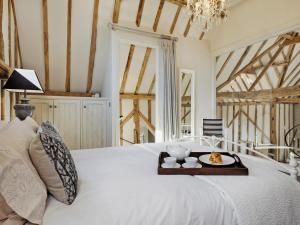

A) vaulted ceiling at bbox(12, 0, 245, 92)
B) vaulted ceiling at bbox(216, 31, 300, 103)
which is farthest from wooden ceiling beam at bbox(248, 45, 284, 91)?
vaulted ceiling at bbox(12, 0, 245, 92)

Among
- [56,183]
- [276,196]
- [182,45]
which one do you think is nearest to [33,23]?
[182,45]

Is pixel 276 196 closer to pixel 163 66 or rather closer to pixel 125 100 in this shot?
pixel 163 66

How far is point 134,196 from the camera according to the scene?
3.44 feet

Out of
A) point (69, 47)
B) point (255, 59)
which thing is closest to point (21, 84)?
point (69, 47)

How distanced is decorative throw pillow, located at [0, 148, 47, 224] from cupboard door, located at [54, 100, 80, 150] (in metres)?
2.86

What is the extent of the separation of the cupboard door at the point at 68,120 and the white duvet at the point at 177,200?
245 centimetres

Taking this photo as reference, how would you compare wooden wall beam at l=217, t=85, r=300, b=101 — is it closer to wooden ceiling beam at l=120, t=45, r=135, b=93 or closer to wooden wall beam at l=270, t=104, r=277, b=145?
wooden wall beam at l=270, t=104, r=277, b=145

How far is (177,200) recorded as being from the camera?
104 centimetres

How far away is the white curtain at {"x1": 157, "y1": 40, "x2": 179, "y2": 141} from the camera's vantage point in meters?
4.14

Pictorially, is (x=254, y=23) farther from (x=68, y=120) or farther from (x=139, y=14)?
(x=68, y=120)

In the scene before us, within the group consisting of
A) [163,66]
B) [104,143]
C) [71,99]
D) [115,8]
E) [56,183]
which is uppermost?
[115,8]

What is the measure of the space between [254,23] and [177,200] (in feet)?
12.5

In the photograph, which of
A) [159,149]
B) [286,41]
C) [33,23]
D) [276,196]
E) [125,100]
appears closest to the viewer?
[276,196]

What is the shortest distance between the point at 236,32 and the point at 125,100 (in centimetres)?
334
